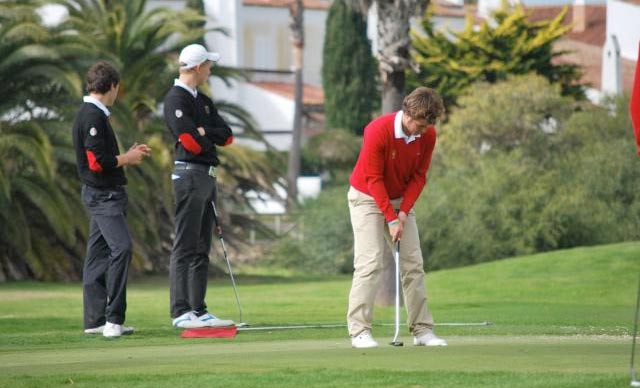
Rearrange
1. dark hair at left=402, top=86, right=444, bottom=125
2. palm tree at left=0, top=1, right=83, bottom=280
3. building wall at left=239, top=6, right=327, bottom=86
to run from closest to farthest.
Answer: dark hair at left=402, top=86, right=444, bottom=125 < palm tree at left=0, top=1, right=83, bottom=280 < building wall at left=239, top=6, right=327, bottom=86

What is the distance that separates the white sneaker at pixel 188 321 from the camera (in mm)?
12008

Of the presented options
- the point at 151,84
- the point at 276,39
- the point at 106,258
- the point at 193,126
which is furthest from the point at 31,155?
the point at 276,39

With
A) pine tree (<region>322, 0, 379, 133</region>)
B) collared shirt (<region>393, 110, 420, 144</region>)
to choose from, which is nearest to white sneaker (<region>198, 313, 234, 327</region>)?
collared shirt (<region>393, 110, 420, 144</region>)

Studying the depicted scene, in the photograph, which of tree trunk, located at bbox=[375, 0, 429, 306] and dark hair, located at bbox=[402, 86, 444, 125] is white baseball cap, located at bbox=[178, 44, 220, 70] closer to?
dark hair, located at bbox=[402, 86, 444, 125]

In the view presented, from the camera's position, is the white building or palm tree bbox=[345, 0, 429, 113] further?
the white building

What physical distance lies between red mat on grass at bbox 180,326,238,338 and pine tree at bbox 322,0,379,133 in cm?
4964

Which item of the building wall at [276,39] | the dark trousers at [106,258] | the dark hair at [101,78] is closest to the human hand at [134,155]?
the dark trousers at [106,258]

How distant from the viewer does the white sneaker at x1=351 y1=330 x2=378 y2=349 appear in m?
9.97

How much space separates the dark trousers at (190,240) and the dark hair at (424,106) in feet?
8.87

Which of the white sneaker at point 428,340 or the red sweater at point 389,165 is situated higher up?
the red sweater at point 389,165

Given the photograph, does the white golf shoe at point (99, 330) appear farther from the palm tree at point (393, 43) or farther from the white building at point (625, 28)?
the white building at point (625, 28)

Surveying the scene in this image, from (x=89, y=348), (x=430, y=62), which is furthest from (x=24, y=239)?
(x=430, y=62)

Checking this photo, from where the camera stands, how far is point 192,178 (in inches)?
472

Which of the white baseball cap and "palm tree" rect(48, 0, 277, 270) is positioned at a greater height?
the white baseball cap
